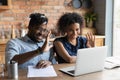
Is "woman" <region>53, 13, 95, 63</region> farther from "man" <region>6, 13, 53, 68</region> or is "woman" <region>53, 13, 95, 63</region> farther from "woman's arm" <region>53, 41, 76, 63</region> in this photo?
"man" <region>6, 13, 53, 68</region>

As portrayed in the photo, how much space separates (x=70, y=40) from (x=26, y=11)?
193 cm

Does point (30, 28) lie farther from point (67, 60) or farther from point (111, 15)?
point (111, 15)

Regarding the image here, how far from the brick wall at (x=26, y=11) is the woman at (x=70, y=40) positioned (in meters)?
1.76

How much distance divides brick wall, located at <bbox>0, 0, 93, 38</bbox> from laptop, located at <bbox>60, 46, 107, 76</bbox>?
2419 millimetres

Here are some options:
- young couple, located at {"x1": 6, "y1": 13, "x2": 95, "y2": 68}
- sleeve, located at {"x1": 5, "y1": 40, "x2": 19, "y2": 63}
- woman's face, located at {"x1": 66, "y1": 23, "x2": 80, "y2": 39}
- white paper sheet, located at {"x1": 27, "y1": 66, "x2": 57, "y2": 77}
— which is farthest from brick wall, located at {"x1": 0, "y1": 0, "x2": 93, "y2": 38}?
white paper sheet, located at {"x1": 27, "y1": 66, "x2": 57, "y2": 77}

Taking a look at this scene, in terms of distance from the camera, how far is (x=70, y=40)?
7.59ft

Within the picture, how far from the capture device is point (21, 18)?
4000mm

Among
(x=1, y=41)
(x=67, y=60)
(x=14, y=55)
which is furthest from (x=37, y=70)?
(x=1, y=41)

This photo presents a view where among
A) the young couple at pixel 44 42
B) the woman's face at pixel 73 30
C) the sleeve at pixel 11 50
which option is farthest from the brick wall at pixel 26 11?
the sleeve at pixel 11 50

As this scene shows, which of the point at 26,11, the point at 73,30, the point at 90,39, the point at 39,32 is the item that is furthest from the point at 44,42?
the point at 26,11

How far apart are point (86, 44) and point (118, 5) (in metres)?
2.13

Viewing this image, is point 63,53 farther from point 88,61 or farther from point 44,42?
point 88,61

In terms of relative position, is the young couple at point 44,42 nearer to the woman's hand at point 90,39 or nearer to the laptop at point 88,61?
the woman's hand at point 90,39

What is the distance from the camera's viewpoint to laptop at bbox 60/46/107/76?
1.59 m
